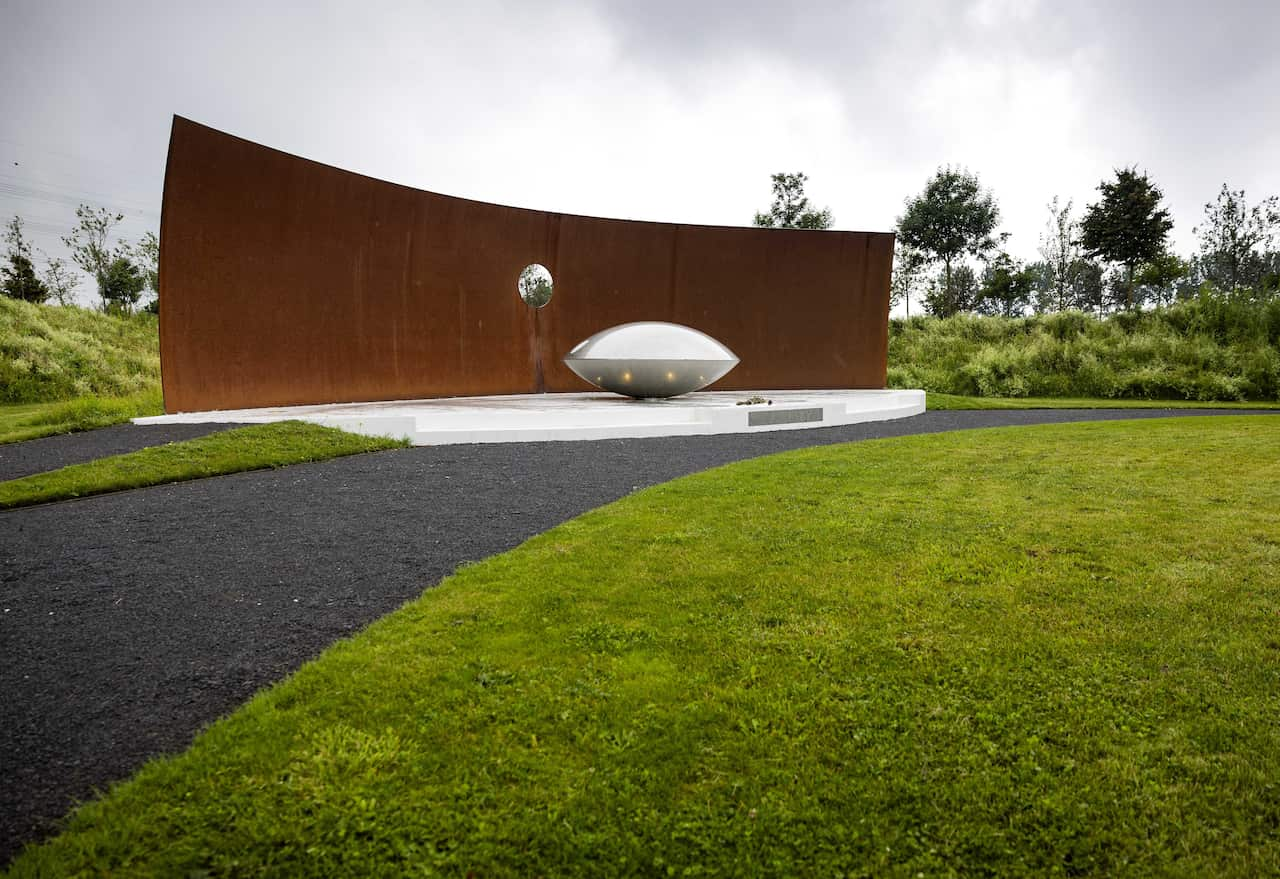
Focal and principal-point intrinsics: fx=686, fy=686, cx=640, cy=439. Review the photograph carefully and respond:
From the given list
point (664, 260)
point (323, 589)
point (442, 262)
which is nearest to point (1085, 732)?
point (323, 589)

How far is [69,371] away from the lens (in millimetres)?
17797

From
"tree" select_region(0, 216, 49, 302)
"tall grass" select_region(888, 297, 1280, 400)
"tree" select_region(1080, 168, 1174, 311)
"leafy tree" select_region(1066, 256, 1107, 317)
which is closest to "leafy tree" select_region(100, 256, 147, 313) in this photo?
"tree" select_region(0, 216, 49, 302)

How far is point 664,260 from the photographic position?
1689 centimetres

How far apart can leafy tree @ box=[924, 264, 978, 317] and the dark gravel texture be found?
1664 inches

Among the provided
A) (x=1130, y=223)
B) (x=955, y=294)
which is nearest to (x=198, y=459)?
(x=1130, y=223)

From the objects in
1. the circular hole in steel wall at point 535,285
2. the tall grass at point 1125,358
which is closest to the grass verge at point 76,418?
the circular hole in steel wall at point 535,285

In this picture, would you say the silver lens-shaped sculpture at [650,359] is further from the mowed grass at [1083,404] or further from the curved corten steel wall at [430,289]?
the mowed grass at [1083,404]

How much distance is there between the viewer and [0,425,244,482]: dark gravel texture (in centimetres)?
760

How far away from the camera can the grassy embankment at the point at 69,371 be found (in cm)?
1104

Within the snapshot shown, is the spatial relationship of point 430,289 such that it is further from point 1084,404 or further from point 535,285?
point 1084,404

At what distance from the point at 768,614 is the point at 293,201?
11384 mm

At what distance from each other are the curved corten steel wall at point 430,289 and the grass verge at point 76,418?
1377 millimetres

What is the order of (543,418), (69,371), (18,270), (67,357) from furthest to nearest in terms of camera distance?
(18,270)
(67,357)
(69,371)
(543,418)

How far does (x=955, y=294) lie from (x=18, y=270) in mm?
49926
